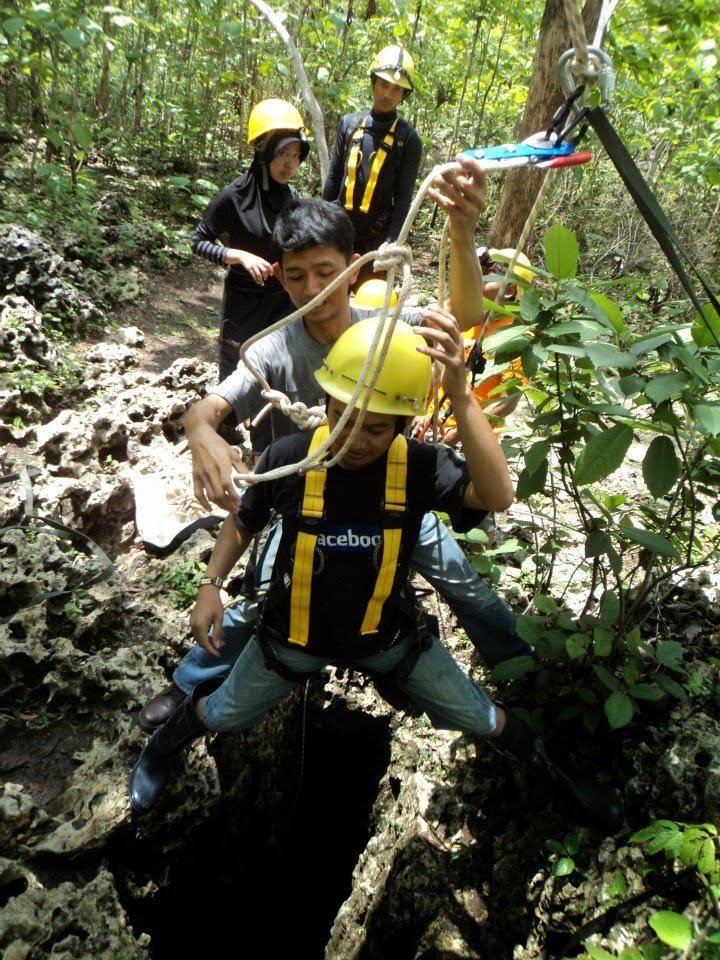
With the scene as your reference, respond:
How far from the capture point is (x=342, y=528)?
2031 millimetres

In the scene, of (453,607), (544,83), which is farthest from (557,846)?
(544,83)

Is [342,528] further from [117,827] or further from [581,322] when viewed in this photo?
[117,827]

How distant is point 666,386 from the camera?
179cm

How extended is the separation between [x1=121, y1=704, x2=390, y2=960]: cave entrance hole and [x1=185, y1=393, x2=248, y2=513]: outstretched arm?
145cm

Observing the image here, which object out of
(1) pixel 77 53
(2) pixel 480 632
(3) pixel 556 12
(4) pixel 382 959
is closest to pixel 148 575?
(2) pixel 480 632

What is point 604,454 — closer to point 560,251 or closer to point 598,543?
point 598,543

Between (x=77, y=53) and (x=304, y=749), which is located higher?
(x=77, y=53)

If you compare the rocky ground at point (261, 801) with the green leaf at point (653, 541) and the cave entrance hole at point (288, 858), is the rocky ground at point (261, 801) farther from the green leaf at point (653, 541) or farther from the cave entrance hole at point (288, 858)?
the green leaf at point (653, 541)

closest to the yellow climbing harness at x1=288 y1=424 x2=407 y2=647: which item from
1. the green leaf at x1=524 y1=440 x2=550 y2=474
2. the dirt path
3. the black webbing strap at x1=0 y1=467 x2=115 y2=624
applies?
the green leaf at x1=524 y1=440 x2=550 y2=474

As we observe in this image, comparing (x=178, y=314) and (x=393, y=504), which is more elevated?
(x=393, y=504)

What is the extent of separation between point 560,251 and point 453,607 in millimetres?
1467

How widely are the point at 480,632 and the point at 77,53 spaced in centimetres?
899

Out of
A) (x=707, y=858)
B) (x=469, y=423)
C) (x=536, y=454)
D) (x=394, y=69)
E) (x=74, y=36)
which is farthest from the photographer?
(x=74, y=36)

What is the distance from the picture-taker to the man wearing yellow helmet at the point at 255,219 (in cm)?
363
